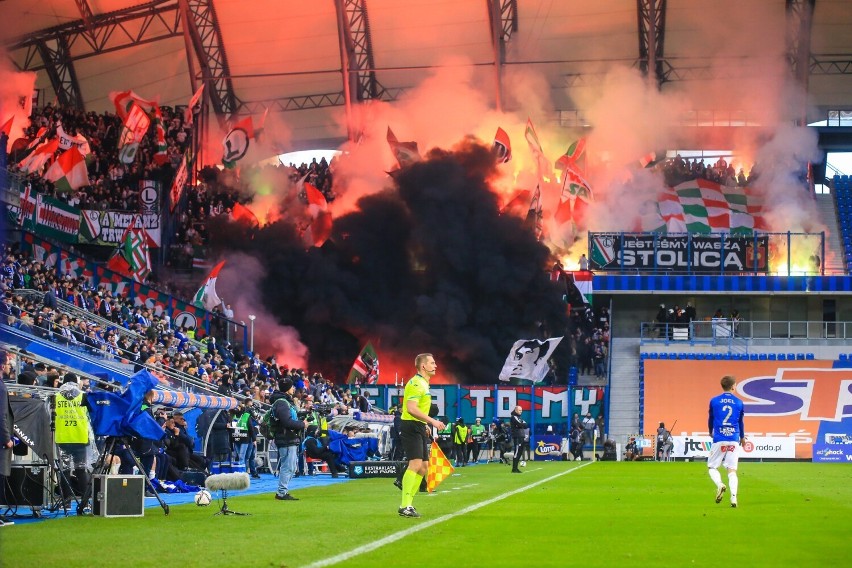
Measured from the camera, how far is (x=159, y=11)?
5959 cm

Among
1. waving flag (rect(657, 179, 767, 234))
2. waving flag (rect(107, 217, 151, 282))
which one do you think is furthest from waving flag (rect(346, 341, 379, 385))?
waving flag (rect(657, 179, 767, 234))

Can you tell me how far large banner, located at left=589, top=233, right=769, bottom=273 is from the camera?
63.8 metres

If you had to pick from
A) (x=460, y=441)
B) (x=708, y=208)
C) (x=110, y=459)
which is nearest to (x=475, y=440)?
(x=460, y=441)

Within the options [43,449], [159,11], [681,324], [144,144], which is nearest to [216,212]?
[144,144]

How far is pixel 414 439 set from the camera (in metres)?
15.3

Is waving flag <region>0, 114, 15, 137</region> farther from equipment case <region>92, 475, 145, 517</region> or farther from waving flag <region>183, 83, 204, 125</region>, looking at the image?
equipment case <region>92, 475, 145, 517</region>

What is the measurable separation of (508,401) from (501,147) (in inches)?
665

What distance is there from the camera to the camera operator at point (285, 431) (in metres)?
19.9

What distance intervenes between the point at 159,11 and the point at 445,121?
1584cm

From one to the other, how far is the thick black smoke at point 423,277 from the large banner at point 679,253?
303cm

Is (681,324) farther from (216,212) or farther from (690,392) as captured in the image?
(216,212)

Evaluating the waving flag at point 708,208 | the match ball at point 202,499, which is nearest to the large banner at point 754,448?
the waving flag at point 708,208

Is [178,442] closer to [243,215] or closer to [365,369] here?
[365,369]

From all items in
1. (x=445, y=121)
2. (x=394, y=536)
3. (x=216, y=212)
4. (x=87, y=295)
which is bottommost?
(x=394, y=536)
